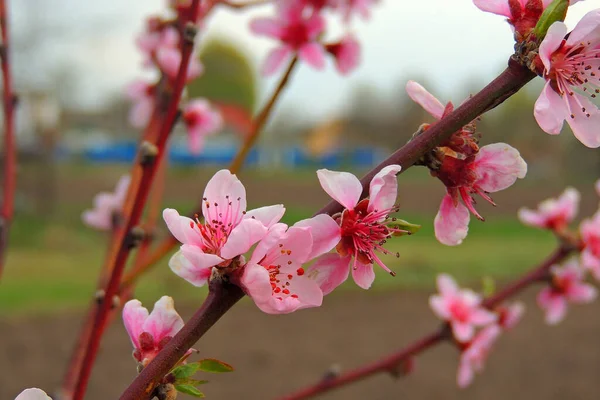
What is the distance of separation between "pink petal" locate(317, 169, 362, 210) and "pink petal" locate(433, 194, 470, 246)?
12cm

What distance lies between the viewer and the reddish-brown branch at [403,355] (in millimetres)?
1038

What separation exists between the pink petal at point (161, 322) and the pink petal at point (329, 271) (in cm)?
12

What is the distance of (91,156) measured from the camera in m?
20.0

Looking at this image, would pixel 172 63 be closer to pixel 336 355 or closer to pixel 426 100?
pixel 426 100

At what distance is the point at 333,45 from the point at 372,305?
524 cm

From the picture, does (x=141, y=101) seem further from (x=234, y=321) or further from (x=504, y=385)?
(x=234, y=321)

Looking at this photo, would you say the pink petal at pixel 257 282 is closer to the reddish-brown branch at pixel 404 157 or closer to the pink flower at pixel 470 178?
the reddish-brown branch at pixel 404 157

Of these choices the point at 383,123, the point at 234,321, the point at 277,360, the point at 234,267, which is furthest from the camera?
A: the point at 383,123

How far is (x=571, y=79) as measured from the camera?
521mm

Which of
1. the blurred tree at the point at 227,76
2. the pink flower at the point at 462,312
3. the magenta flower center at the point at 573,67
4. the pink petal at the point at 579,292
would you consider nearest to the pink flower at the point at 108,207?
the pink flower at the point at 462,312

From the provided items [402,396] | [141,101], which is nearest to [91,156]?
[402,396]

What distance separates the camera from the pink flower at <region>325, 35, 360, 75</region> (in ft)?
3.86

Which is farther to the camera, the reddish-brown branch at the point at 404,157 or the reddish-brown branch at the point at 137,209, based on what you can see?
the reddish-brown branch at the point at 137,209

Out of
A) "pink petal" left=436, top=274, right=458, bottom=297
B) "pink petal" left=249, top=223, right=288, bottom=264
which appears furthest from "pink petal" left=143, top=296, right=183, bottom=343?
"pink petal" left=436, top=274, right=458, bottom=297
